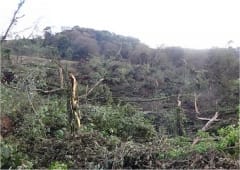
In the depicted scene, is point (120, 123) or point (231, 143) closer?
point (231, 143)

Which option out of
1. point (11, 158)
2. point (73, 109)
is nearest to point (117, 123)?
point (73, 109)

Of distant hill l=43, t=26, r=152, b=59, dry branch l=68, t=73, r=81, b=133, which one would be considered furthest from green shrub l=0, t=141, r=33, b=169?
distant hill l=43, t=26, r=152, b=59

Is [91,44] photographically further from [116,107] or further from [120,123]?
[120,123]

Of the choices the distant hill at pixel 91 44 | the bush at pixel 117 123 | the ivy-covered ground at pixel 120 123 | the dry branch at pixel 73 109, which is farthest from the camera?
the distant hill at pixel 91 44

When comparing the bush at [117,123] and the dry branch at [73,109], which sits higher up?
the dry branch at [73,109]

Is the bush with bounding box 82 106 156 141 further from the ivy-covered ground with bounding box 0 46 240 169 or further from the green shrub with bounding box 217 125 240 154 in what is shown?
the green shrub with bounding box 217 125 240 154

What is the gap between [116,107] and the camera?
27.4 ft

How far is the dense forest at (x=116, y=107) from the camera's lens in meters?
4.84

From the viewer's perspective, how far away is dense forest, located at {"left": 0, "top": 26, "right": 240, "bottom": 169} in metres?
4.84

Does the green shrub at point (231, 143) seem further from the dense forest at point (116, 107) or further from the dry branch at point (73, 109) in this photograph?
the dry branch at point (73, 109)

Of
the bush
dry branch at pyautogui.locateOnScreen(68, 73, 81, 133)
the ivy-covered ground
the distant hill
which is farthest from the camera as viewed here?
the distant hill

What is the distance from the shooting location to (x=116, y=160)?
4.59 metres

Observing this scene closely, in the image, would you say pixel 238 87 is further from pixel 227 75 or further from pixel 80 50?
pixel 80 50

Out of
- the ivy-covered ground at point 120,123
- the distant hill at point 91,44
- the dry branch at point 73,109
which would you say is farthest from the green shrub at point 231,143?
the distant hill at point 91,44
